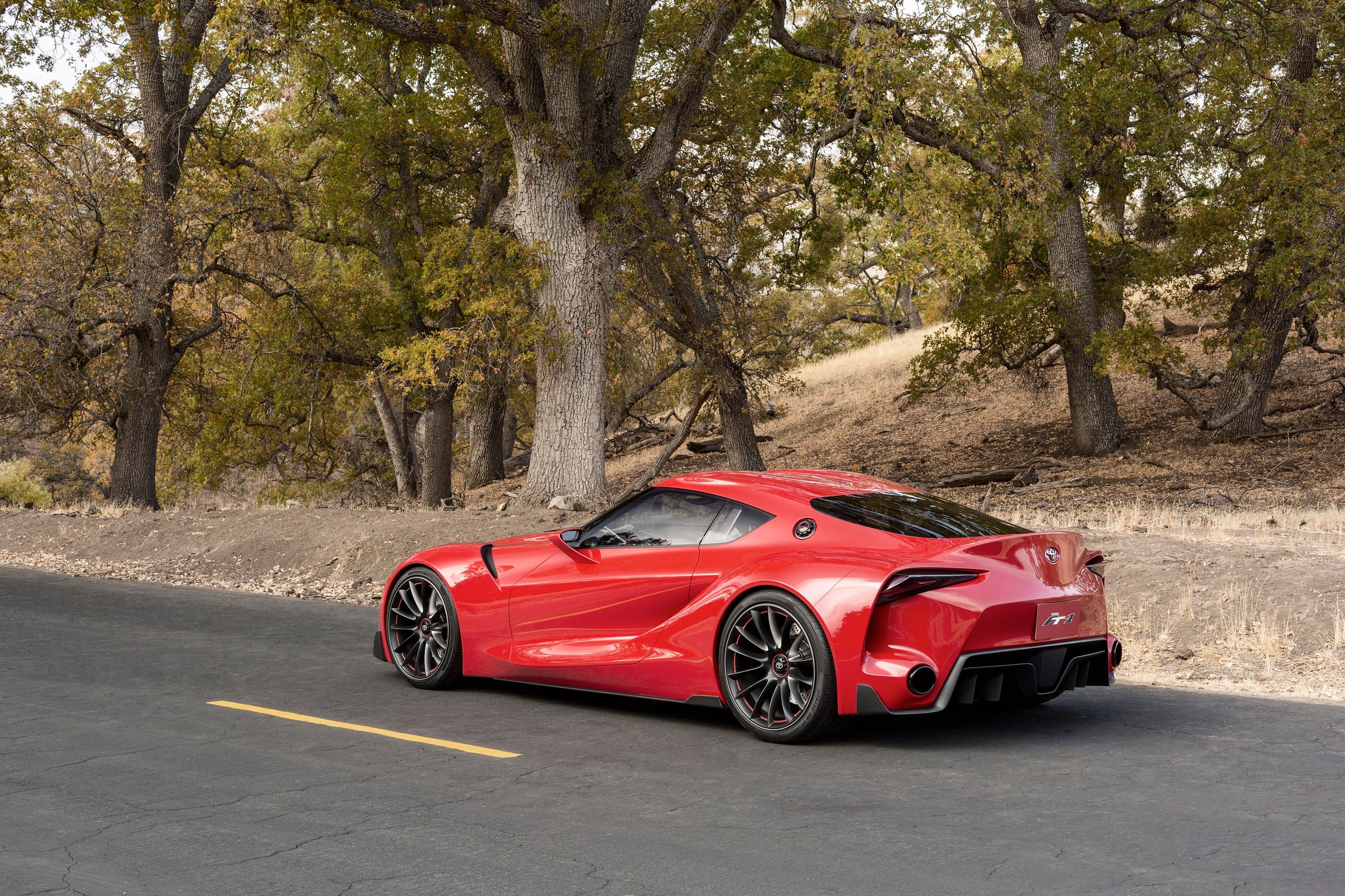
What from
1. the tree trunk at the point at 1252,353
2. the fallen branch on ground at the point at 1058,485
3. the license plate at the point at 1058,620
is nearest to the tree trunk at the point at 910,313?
the tree trunk at the point at 1252,353

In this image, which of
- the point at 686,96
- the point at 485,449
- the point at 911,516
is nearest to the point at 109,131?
the point at 485,449

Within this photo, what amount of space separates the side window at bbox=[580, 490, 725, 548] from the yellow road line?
4.88 ft

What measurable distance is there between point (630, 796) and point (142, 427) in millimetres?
20510

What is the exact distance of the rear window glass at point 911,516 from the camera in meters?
6.21

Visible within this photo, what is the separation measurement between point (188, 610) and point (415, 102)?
13.6 m

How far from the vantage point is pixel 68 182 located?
Answer: 2061 centimetres

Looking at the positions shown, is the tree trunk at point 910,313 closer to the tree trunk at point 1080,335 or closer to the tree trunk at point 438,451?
the tree trunk at point 1080,335

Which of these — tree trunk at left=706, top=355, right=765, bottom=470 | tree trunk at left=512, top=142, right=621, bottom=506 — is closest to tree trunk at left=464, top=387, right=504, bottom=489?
tree trunk at left=706, top=355, right=765, bottom=470

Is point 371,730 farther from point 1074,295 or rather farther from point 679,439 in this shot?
point 1074,295

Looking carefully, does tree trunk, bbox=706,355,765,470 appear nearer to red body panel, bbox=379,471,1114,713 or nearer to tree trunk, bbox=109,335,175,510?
tree trunk, bbox=109,335,175,510

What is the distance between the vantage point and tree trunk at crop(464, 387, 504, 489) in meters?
31.0

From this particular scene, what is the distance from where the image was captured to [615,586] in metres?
6.82

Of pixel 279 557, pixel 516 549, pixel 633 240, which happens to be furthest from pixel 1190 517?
pixel 279 557

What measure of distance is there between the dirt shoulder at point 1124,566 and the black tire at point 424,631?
4622 mm
